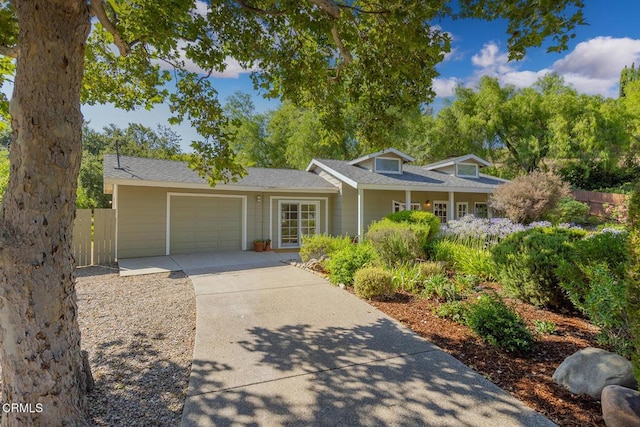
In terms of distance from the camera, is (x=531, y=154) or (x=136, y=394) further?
(x=531, y=154)

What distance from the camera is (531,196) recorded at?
12734 mm

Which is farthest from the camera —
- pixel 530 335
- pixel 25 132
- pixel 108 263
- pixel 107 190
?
pixel 107 190

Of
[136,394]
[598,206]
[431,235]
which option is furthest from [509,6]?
[598,206]

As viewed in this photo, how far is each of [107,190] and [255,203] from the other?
533cm

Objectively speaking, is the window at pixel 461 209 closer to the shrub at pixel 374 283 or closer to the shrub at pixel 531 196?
the shrub at pixel 531 196

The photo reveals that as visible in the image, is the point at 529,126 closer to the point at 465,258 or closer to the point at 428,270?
the point at 465,258

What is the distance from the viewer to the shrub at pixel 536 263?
4.63 meters

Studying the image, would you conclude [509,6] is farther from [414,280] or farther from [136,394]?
[136,394]

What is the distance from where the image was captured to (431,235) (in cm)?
943

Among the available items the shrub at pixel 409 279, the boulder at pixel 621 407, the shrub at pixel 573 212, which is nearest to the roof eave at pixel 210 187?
the shrub at pixel 409 279

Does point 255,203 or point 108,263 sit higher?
point 255,203

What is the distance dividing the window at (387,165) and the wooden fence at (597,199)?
13.1 meters

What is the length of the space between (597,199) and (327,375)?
2387 centimetres

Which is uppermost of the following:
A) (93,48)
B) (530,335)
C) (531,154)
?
(531,154)
